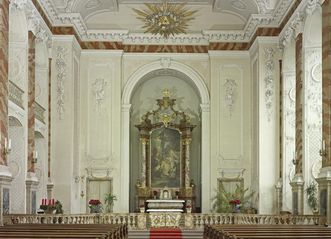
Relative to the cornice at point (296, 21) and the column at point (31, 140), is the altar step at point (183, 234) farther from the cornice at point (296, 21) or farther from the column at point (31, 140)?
the cornice at point (296, 21)

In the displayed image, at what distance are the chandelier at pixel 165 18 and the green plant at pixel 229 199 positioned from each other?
21.0 ft

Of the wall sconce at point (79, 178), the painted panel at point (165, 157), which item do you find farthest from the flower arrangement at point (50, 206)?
the painted panel at point (165, 157)

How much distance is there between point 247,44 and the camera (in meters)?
28.3

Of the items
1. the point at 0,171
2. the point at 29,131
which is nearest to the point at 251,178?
Answer: the point at 29,131

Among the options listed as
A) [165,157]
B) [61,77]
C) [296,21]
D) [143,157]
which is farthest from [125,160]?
[296,21]

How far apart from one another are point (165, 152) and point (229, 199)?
4019mm

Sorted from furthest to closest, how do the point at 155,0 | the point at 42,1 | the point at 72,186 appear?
the point at 155,0, the point at 72,186, the point at 42,1

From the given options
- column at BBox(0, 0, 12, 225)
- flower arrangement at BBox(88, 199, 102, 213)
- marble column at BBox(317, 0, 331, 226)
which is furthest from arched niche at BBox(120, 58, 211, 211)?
column at BBox(0, 0, 12, 225)

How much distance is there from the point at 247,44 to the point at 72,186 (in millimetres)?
8812

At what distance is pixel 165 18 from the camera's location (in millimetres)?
26516

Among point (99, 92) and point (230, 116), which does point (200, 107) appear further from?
point (99, 92)

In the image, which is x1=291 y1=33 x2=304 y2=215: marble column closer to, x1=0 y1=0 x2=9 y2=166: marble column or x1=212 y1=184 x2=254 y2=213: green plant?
x1=212 y1=184 x2=254 y2=213: green plant

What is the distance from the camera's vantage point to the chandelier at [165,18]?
87.1 ft

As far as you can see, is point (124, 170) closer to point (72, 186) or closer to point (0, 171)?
point (72, 186)
